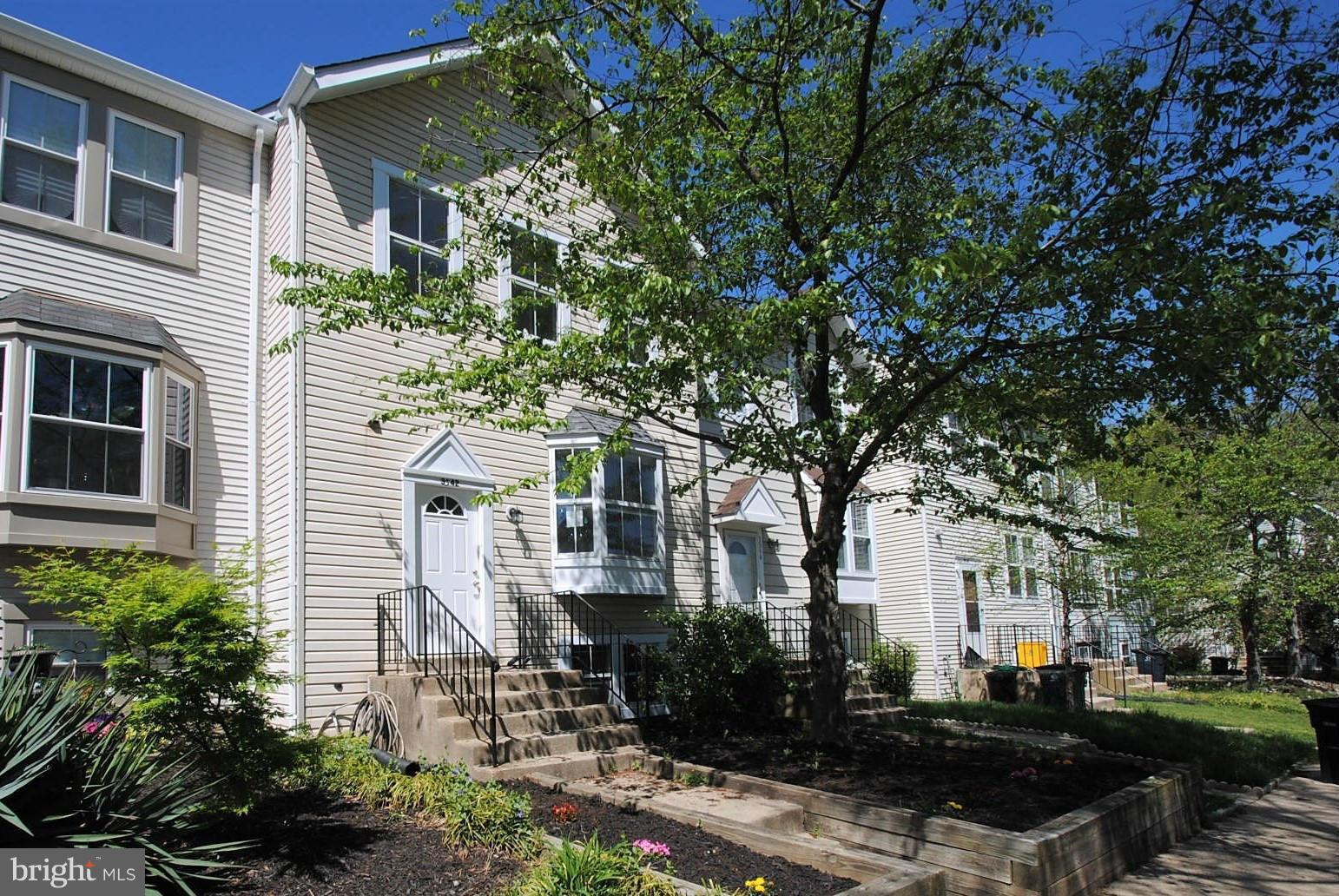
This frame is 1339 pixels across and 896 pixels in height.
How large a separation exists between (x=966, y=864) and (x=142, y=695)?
5604 mm

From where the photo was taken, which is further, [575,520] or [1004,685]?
[1004,685]

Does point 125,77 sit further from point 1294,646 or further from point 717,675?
point 1294,646

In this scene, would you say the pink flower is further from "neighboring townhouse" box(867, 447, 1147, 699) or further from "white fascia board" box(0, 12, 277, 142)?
"neighboring townhouse" box(867, 447, 1147, 699)

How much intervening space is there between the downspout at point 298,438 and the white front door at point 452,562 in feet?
5.25

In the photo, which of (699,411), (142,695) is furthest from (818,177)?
(142,695)

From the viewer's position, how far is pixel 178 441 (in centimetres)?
977

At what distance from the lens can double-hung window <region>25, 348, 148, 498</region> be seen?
345 inches

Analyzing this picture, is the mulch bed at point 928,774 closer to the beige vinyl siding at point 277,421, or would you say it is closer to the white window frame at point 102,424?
the beige vinyl siding at point 277,421

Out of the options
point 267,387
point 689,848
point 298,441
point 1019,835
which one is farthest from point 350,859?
point 267,387

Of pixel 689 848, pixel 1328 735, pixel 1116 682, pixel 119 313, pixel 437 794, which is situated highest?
pixel 119 313

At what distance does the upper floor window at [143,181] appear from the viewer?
1019 centimetres

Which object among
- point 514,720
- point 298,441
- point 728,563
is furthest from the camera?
point 728,563

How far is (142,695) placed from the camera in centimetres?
560

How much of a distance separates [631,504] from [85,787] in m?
8.54
